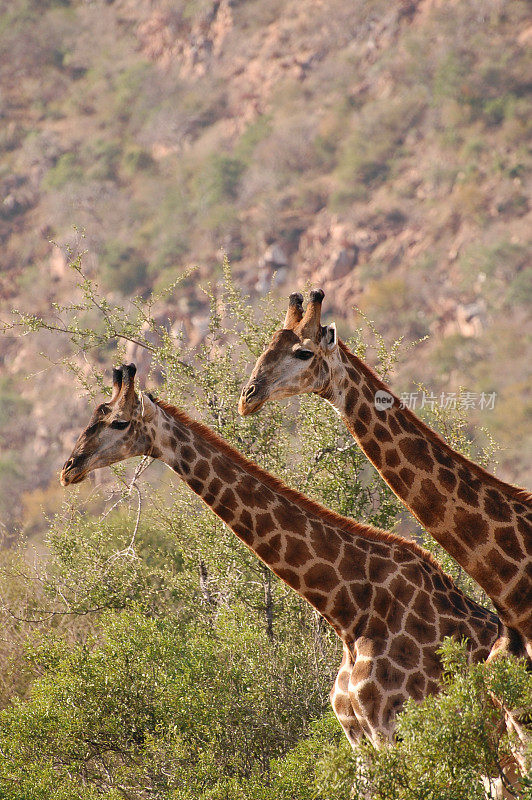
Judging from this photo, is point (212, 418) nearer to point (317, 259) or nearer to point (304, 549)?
point (304, 549)

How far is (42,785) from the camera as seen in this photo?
6.97m

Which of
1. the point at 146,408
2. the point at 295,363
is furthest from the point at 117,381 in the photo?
the point at 295,363

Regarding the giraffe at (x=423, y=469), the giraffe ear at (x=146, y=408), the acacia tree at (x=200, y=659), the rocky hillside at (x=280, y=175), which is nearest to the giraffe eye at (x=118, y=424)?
the giraffe ear at (x=146, y=408)

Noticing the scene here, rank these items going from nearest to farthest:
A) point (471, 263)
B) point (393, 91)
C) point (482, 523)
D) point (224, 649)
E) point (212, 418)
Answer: point (482, 523)
point (224, 649)
point (212, 418)
point (471, 263)
point (393, 91)

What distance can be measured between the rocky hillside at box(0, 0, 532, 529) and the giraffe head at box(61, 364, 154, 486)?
2286cm

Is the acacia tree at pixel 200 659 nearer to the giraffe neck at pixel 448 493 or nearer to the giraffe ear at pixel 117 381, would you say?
the giraffe neck at pixel 448 493

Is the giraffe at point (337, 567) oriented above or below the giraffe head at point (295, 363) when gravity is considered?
below

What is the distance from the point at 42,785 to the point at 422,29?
40370 mm

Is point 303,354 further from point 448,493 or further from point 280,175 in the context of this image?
point 280,175

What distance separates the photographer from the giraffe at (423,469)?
517cm

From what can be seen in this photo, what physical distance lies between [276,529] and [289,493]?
28cm

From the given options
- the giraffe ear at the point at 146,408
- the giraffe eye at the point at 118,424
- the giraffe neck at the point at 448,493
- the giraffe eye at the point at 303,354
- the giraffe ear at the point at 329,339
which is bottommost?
the giraffe eye at the point at 118,424

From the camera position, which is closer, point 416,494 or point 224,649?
point 416,494

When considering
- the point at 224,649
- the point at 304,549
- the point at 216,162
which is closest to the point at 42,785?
the point at 224,649
